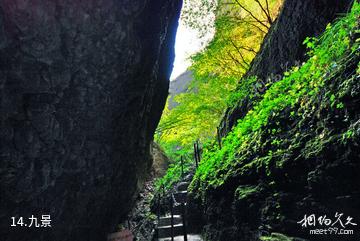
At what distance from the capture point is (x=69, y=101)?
5324mm

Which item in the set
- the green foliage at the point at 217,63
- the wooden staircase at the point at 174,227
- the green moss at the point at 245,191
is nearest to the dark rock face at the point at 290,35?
the green foliage at the point at 217,63

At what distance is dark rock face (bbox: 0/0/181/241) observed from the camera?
450 cm

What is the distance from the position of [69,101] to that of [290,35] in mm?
7242

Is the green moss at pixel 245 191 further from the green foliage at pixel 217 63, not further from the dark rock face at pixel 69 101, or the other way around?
the green foliage at pixel 217 63

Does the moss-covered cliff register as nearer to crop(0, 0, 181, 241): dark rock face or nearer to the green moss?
the green moss

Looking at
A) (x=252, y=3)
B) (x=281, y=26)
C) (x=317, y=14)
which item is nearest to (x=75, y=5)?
(x=317, y=14)

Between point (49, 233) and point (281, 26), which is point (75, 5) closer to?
point (49, 233)

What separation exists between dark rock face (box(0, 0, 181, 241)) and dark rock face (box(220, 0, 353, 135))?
4.03 m

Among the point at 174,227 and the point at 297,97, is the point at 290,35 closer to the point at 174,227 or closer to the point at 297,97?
the point at 297,97

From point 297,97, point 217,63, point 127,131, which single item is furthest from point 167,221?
point 217,63

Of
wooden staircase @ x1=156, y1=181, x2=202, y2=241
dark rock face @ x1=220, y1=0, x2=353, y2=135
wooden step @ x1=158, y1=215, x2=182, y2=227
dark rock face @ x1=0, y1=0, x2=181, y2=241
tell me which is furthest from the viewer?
wooden step @ x1=158, y1=215, x2=182, y2=227

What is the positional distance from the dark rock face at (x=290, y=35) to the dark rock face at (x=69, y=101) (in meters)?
4.03

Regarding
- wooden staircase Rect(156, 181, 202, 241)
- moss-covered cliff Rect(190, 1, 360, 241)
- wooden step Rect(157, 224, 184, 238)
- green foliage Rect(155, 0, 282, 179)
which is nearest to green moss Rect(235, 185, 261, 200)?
moss-covered cliff Rect(190, 1, 360, 241)

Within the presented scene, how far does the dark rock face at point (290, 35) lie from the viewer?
7.77 metres
